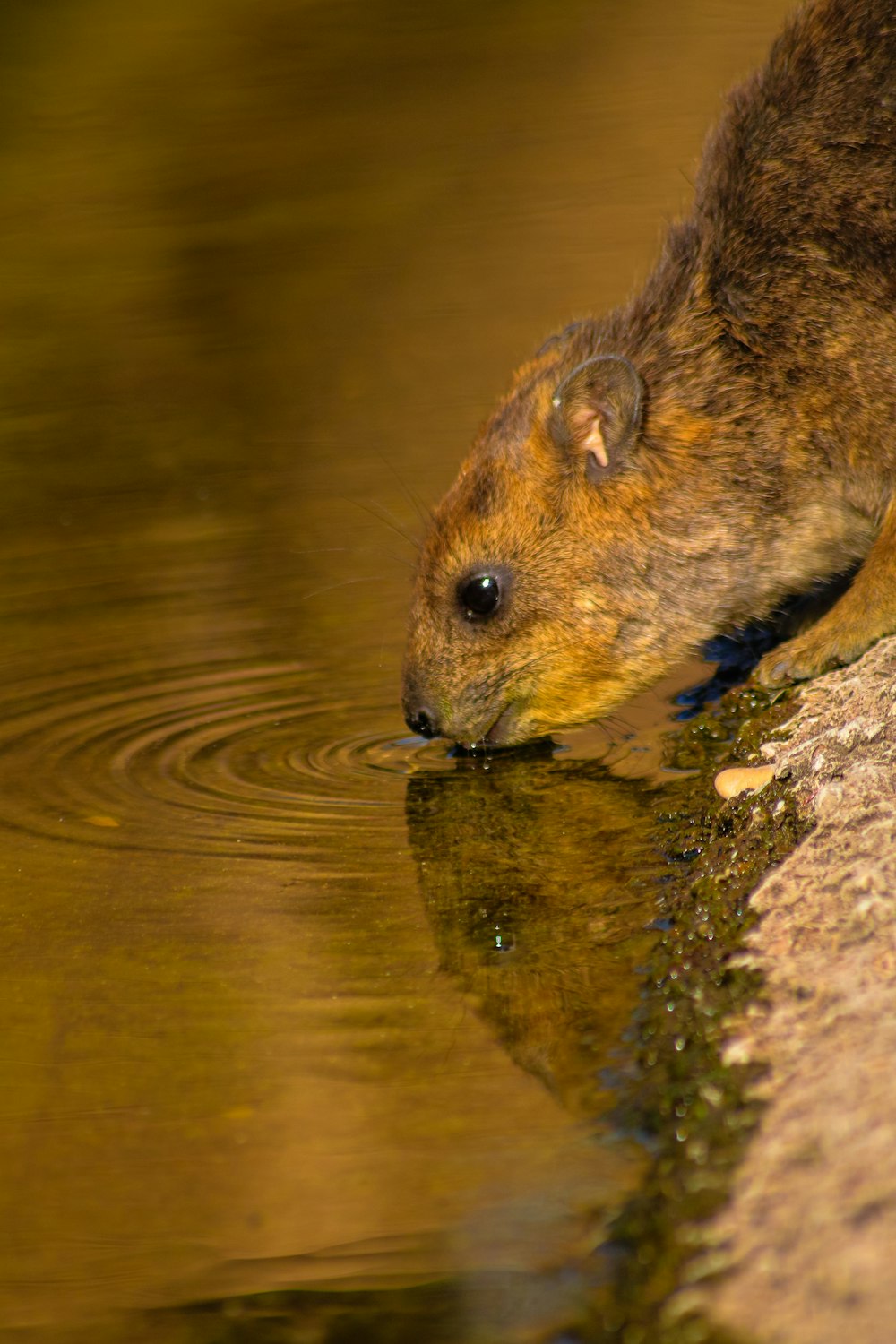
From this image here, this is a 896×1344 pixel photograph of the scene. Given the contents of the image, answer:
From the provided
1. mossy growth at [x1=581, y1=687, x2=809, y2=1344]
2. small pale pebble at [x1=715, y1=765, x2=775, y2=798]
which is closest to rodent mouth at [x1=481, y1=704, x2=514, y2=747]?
mossy growth at [x1=581, y1=687, x2=809, y2=1344]

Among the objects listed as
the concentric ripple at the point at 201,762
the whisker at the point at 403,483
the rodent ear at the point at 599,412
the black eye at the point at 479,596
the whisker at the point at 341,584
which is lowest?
the concentric ripple at the point at 201,762

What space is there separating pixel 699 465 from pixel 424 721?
47.1 inches

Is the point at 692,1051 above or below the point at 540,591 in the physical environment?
below

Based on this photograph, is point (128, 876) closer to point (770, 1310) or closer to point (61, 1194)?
point (61, 1194)

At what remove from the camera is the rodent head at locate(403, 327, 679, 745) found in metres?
5.57

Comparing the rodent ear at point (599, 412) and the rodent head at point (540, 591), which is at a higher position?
the rodent ear at point (599, 412)

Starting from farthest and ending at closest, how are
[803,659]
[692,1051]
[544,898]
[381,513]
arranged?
[381,513] < [803,659] < [544,898] < [692,1051]

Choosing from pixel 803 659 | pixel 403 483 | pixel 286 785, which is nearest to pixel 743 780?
pixel 803 659

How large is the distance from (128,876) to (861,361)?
8.91ft

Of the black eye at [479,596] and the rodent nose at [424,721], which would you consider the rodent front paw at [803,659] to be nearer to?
the black eye at [479,596]

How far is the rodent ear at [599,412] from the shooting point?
5445mm

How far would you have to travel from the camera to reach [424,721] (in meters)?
5.65

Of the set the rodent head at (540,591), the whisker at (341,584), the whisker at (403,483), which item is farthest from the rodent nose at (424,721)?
the whisker at (403,483)

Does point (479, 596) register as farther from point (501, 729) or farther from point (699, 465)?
point (699, 465)
